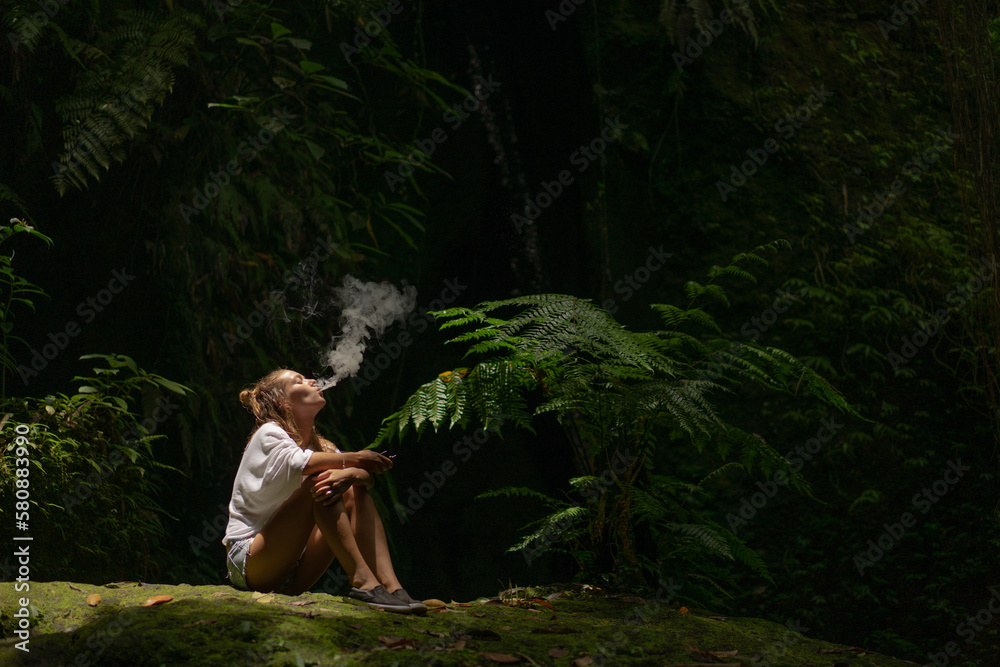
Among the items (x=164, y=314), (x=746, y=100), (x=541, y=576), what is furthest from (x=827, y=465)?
(x=164, y=314)

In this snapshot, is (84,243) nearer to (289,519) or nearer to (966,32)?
(289,519)

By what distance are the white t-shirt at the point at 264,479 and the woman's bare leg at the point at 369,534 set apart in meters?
0.24

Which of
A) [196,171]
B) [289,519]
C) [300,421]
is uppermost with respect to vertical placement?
[196,171]

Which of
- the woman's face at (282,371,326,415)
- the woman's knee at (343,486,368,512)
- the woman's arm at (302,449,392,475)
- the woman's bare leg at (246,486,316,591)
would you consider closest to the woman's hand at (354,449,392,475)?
the woman's arm at (302,449,392,475)

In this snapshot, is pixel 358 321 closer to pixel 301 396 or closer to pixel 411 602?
pixel 301 396

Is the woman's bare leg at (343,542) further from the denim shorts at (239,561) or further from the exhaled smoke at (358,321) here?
the exhaled smoke at (358,321)

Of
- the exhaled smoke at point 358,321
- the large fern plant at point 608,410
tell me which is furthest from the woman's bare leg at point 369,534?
the exhaled smoke at point 358,321

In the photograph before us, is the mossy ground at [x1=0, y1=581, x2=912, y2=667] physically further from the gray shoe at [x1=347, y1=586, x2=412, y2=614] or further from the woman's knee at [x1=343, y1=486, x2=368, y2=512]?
the woman's knee at [x1=343, y1=486, x2=368, y2=512]

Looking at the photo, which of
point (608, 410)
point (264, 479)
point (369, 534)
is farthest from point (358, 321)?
point (608, 410)

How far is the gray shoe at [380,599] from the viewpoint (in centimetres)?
286

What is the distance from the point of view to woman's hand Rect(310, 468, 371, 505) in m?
2.98

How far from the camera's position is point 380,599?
2910 mm

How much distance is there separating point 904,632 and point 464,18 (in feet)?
17.4

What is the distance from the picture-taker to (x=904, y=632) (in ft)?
14.1
